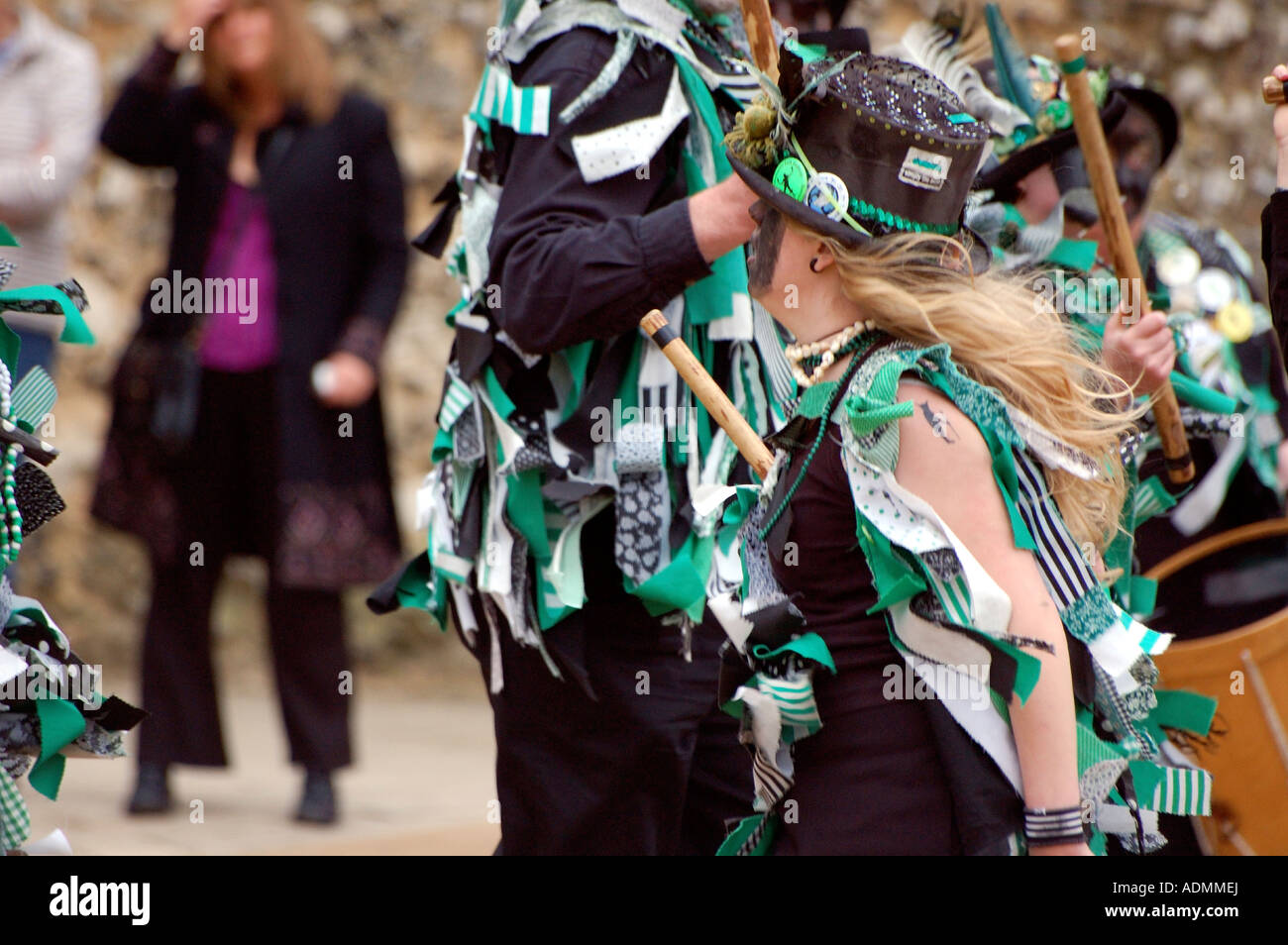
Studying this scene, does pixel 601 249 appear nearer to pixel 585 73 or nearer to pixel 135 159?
pixel 585 73

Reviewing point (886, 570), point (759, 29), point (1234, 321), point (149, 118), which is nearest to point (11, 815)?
point (886, 570)

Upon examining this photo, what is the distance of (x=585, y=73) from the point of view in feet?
8.68

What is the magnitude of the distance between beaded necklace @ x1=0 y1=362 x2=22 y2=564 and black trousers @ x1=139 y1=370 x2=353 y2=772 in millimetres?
2367

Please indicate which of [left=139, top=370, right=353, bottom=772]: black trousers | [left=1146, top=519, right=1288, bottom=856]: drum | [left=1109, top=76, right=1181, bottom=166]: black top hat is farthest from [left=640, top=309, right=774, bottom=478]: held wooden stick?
[left=139, top=370, right=353, bottom=772]: black trousers

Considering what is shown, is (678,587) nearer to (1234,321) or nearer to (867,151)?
(867,151)

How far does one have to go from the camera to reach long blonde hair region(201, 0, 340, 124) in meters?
4.46

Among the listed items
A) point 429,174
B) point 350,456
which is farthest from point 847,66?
point 429,174

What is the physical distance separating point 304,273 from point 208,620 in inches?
36.9

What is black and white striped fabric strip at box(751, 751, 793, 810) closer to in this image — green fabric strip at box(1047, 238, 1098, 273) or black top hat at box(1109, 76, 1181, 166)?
green fabric strip at box(1047, 238, 1098, 273)

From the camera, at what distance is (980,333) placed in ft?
6.73

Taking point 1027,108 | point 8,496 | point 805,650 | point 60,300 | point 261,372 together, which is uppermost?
point 1027,108

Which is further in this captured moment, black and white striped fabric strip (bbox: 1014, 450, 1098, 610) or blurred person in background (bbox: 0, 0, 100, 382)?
blurred person in background (bbox: 0, 0, 100, 382)

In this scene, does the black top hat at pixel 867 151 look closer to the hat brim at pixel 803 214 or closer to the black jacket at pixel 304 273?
the hat brim at pixel 803 214
